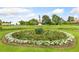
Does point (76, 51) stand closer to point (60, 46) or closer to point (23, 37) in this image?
point (60, 46)

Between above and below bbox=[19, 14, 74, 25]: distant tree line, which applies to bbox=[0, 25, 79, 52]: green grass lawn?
below

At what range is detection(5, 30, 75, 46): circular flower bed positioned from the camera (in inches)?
59.6

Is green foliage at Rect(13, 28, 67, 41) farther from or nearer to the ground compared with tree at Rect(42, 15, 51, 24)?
nearer to the ground

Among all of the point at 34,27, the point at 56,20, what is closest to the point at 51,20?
the point at 56,20

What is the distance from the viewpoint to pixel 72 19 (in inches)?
60.9

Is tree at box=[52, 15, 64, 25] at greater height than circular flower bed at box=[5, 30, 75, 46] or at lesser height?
greater

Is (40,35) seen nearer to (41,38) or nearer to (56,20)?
(41,38)

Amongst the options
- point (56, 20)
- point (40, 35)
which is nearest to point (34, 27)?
point (40, 35)

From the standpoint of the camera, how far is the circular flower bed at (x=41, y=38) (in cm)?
151

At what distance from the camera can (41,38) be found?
1520mm

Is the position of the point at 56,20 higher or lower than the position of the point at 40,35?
higher
